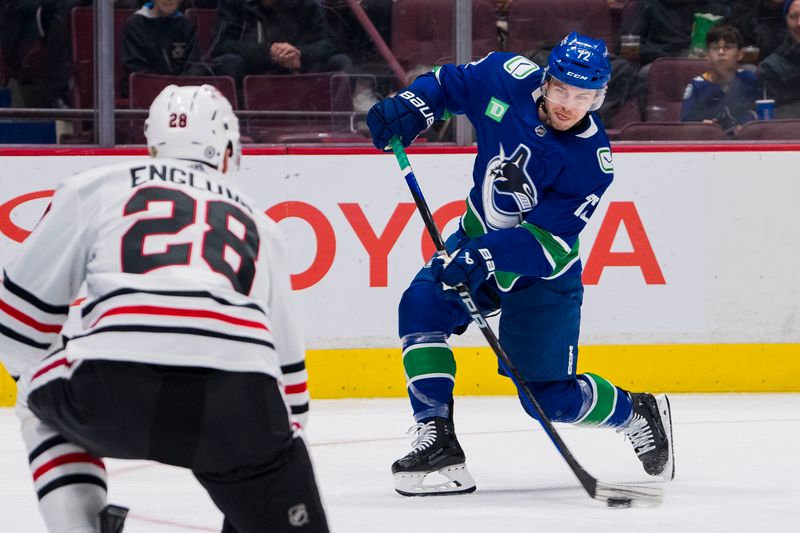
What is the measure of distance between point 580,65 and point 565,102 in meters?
0.09

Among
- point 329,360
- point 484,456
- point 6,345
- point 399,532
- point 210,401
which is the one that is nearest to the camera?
point 210,401

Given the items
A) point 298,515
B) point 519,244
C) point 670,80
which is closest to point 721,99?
point 670,80

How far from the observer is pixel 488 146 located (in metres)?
3.48

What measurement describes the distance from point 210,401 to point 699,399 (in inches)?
137

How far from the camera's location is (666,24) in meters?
5.25

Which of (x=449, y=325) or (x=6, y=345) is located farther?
(x=449, y=325)

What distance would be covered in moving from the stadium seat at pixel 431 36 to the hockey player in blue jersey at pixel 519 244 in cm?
149

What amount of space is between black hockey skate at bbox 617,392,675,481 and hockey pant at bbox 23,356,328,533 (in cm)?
191

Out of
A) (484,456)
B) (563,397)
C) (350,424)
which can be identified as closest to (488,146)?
(563,397)

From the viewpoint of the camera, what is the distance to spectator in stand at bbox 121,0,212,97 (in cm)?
495

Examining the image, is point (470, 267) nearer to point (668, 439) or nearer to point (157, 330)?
point (668, 439)

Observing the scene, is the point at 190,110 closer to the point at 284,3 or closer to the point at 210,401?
the point at 210,401

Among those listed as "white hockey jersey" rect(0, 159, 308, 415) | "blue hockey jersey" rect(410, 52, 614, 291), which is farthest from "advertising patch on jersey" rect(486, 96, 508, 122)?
"white hockey jersey" rect(0, 159, 308, 415)

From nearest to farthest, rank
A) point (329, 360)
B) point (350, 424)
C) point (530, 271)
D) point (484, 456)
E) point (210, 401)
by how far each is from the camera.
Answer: point (210, 401) → point (530, 271) → point (484, 456) → point (350, 424) → point (329, 360)
